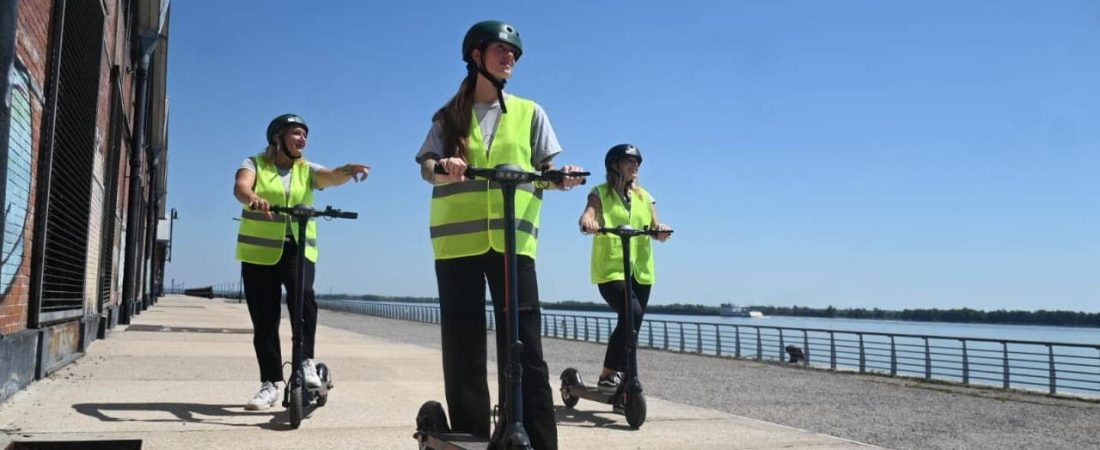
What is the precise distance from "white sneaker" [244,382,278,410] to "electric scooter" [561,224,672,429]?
2.24m

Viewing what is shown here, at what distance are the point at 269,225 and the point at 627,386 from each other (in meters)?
2.62

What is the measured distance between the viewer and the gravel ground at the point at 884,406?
696 cm

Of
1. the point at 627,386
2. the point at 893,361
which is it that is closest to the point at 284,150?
the point at 627,386

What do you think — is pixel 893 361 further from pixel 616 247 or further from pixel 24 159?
pixel 24 159

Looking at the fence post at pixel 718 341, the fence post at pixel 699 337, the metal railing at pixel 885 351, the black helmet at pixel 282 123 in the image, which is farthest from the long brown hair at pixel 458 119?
the fence post at pixel 699 337

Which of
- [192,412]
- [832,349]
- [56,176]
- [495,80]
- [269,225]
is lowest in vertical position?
[832,349]

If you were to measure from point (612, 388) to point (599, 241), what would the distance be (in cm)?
114

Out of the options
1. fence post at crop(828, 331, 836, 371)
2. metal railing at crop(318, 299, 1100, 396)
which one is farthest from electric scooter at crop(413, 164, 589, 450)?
fence post at crop(828, 331, 836, 371)

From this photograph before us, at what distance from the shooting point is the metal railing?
1433 cm

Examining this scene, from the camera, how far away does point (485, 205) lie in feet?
11.3

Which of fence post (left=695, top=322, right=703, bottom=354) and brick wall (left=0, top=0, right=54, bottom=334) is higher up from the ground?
brick wall (left=0, top=0, right=54, bottom=334)

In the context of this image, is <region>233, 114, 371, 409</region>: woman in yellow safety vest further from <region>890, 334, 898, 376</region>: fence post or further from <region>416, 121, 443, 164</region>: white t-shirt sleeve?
<region>890, 334, 898, 376</region>: fence post

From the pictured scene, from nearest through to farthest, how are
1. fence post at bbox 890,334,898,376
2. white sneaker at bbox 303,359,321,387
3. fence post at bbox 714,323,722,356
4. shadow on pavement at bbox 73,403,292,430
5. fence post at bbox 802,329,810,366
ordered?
shadow on pavement at bbox 73,403,292,430 < white sneaker at bbox 303,359,321,387 < fence post at bbox 890,334,898,376 < fence post at bbox 802,329,810,366 < fence post at bbox 714,323,722,356

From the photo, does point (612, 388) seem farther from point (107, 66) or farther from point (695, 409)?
point (107, 66)
